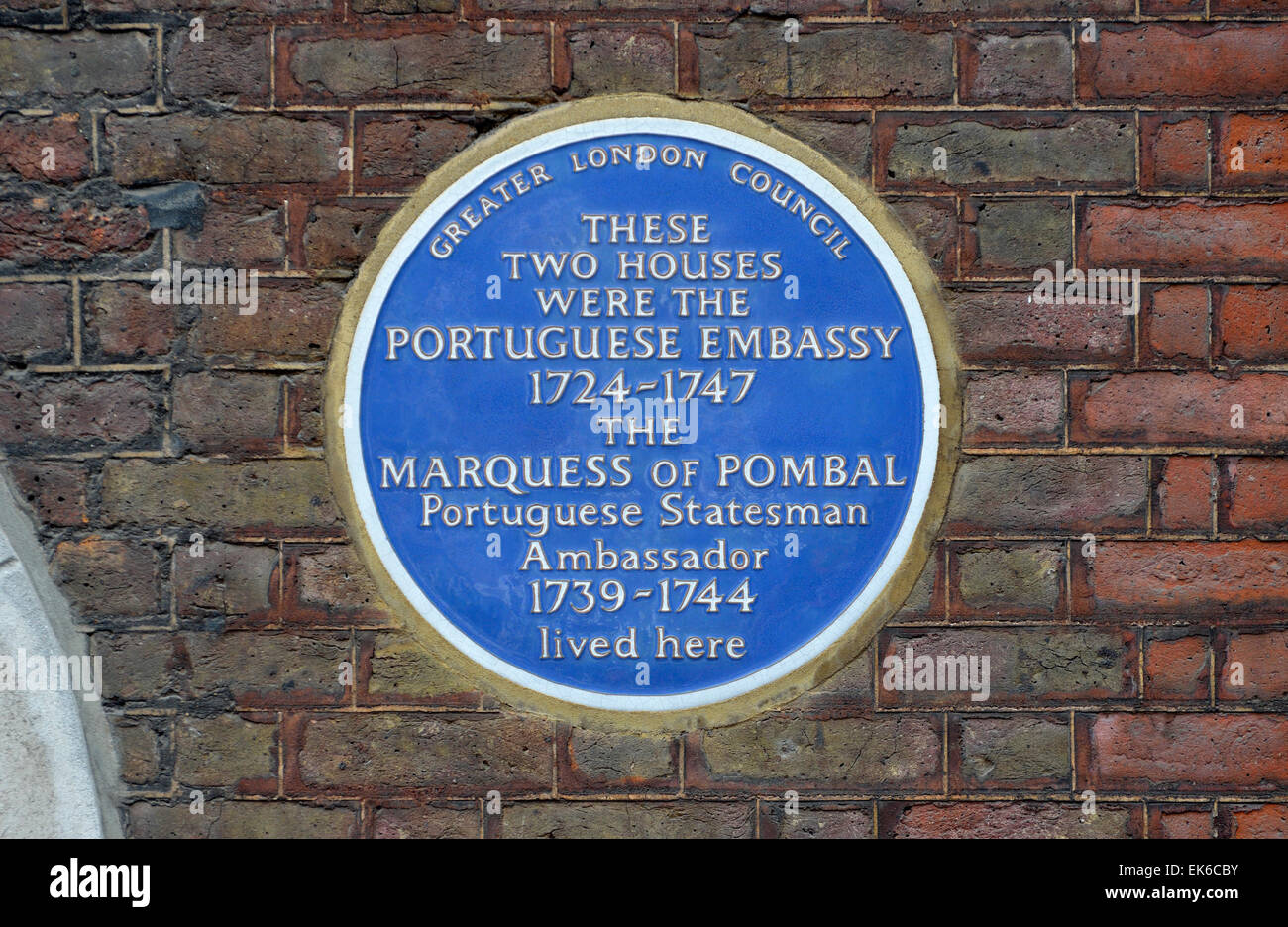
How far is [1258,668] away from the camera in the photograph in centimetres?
196

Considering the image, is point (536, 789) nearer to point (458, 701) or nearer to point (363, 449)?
point (458, 701)

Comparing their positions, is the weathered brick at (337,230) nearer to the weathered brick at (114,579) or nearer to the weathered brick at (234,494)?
the weathered brick at (234,494)

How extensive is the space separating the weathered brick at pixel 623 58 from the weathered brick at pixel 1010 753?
1452 mm

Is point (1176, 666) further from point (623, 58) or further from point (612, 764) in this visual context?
point (623, 58)

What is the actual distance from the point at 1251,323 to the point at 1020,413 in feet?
1.64

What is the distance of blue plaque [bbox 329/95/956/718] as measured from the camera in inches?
78.1

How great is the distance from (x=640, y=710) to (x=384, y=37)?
4.81ft

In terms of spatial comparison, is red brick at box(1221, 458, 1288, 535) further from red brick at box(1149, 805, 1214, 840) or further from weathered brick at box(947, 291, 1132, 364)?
red brick at box(1149, 805, 1214, 840)

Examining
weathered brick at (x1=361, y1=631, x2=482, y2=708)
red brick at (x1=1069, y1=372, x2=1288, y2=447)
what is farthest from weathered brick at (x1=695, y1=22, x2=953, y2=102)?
weathered brick at (x1=361, y1=631, x2=482, y2=708)

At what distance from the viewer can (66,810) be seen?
77.9 inches

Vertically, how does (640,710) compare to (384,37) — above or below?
below

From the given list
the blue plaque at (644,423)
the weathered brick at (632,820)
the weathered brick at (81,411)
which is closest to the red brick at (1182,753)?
the blue plaque at (644,423)

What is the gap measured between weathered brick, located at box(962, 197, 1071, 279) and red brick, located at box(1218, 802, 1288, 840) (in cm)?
116

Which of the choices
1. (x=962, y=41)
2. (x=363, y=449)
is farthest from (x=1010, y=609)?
(x=363, y=449)
